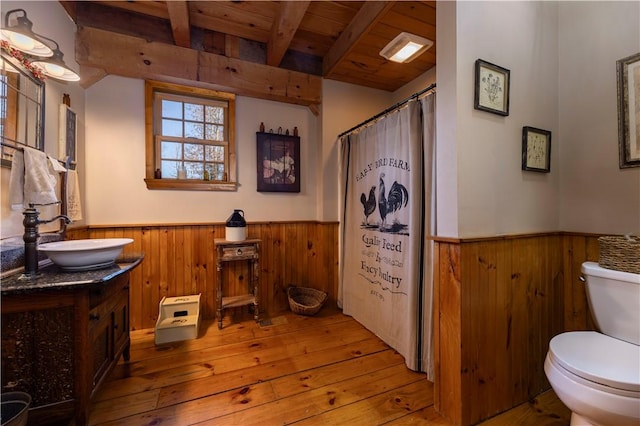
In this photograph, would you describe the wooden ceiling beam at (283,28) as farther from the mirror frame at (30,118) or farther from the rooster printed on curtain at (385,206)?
the mirror frame at (30,118)

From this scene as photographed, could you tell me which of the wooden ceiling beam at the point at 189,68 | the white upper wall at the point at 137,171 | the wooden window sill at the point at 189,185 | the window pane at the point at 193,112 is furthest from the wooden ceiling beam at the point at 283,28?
the wooden window sill at the point at 189,185

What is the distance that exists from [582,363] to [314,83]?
2.88 metres

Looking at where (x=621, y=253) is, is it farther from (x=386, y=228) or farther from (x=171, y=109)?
(x=171, y=109)

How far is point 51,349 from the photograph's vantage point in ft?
3.56

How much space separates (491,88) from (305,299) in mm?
2384

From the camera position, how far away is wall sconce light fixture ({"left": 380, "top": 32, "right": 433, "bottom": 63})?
6.63 ft

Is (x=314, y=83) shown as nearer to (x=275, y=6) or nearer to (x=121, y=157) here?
(x=275, y=6)

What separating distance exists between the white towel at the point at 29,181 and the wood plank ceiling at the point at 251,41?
3.92 feet

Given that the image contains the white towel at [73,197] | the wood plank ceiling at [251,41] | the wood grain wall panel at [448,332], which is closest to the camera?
the wood grain wall panel at [448,332]

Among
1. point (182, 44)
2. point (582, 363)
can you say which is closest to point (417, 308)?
point (582, 363)

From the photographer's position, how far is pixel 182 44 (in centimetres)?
226

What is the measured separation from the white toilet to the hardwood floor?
49 centimetres

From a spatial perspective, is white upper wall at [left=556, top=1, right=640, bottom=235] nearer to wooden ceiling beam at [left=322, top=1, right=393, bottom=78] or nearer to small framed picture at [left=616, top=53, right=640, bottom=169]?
small framed picture at [left=616, top=53, right=640, bottom=169]

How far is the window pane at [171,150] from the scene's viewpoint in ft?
7.77
